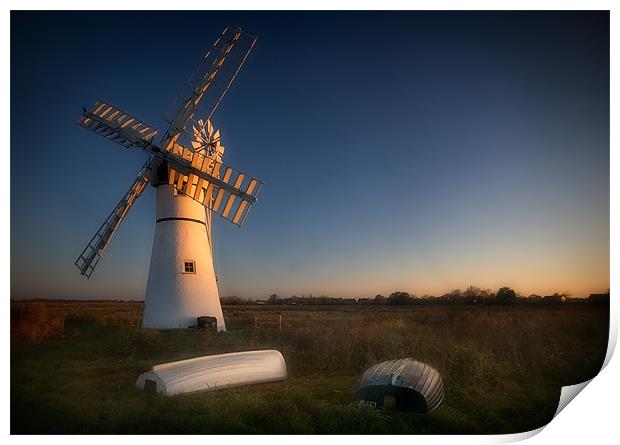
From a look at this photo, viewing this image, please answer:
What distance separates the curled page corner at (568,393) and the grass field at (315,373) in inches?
4.4

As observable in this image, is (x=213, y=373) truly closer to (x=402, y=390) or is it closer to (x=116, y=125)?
(x=402, y=390)

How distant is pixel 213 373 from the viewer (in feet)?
24.8

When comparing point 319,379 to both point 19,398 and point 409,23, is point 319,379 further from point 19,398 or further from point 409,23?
point 409,23

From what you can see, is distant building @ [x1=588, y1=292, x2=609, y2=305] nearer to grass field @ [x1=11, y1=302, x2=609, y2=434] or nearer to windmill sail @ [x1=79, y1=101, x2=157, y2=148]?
grass field @ [x1=11, y1=302, x2=609, y2=434]

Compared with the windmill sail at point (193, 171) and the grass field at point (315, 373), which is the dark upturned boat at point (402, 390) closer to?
the grass field at point (315, 373)

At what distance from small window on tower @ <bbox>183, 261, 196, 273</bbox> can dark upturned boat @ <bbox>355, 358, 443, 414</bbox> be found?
19.3 feet

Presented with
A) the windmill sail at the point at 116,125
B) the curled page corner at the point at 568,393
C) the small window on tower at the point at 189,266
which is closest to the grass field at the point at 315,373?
the curled page corner at the point at 568,393

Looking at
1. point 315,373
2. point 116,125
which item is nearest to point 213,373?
point 315,373

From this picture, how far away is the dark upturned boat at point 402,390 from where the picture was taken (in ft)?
21.1

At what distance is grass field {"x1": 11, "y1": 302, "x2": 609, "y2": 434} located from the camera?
6.42m

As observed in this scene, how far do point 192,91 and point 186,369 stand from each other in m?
6.46

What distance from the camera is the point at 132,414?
6.43m
